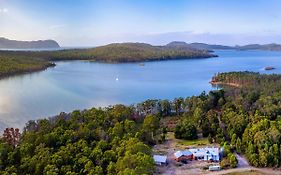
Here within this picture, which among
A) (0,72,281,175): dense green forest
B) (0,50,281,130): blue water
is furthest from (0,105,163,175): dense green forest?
(0,50,281,130): blue water

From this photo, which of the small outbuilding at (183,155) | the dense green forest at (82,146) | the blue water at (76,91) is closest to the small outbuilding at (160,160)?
the small outbuilding at (183,155)

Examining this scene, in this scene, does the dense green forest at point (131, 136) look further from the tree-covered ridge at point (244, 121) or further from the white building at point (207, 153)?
the white building at point (207, 153)

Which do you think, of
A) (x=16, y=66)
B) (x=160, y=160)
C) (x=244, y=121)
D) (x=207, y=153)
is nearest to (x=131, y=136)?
(x=160, y=160)

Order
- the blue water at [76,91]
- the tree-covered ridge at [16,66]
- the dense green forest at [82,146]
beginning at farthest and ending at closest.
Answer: the tree-covered ridge at [16,66] < the blue water at [76,91] < the dense green forest at [82,146]

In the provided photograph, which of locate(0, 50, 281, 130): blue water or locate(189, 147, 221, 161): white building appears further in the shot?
locate(0, 50, 281, 130): blue water

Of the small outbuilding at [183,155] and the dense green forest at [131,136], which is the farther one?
the small outbuilding at [183,155]

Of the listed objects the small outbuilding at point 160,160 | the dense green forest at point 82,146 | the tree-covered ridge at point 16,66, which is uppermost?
the tree-covered ridge at point 16,66

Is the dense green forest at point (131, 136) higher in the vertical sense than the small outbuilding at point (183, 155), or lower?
higher

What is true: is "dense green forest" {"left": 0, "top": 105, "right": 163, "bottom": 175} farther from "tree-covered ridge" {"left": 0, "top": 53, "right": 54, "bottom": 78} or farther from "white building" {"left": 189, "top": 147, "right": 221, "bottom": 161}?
"tree-covered ridge" {"left": 0, "top": 53, "right": 54, "bottom": 78}
